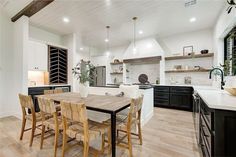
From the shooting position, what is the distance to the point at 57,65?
16.0 feet

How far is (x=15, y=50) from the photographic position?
155 inches

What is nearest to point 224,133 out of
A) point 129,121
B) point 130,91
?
point 129,121

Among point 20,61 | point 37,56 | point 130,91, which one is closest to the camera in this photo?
point 130,91

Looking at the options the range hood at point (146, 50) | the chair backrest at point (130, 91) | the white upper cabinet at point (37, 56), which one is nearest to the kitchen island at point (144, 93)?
the chair backrest at point (130, 91)

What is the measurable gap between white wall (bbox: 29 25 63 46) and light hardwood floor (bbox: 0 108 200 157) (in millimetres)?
2995

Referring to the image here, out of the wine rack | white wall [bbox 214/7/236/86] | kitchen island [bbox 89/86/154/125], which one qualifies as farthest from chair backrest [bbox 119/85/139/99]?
the wine rack

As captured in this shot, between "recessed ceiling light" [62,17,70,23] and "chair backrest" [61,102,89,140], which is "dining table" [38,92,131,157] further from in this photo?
"recessed ceiling light" [62,17,70,23]

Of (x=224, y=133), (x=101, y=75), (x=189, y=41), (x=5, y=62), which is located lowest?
(x=224, y=133)

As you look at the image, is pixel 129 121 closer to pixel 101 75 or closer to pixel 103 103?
pixel 103 103

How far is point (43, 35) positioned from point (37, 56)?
1.05m

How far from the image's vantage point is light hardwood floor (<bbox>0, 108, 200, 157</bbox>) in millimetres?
2025

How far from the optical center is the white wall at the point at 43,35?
4467 mm

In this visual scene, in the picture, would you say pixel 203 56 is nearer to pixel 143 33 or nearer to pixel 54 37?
pixel 143 33

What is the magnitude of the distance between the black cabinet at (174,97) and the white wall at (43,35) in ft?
15.1
